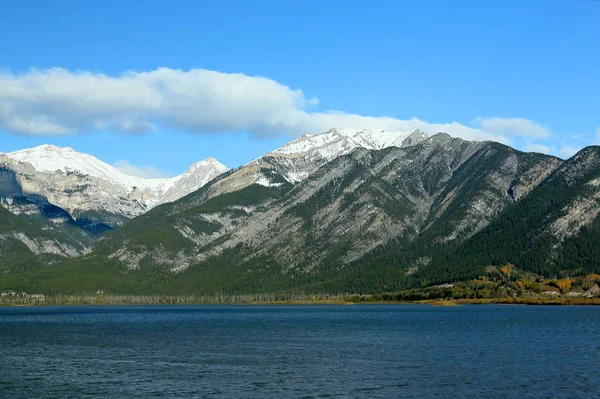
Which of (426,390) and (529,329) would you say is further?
(529,329)

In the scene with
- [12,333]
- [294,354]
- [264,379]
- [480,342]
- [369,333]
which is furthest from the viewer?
[12,333]

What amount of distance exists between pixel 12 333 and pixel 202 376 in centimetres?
11212

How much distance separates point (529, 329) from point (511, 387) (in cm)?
10104

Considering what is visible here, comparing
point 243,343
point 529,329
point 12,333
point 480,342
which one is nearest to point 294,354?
point 243,343

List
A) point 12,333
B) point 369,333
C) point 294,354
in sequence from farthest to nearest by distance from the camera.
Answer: point 12,333, point 369,333, point 294,354

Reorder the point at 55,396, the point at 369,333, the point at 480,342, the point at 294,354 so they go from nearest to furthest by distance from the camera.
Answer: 1. the point at 55,396
2. the point at 294,354
3. the point at 480,342
4. the point at 369,333

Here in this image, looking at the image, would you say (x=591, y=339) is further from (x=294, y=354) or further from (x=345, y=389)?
(x=345, y=389)

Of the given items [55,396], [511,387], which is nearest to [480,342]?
[511,387]

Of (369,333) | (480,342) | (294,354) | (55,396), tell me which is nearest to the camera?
(55,396)

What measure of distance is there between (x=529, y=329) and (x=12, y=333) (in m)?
130

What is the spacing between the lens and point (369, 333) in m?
182

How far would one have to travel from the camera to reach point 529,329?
18775 cm

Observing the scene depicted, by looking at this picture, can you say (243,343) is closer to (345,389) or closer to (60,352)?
(60,352)

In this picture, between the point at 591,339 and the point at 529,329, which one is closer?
the point at 591,339
